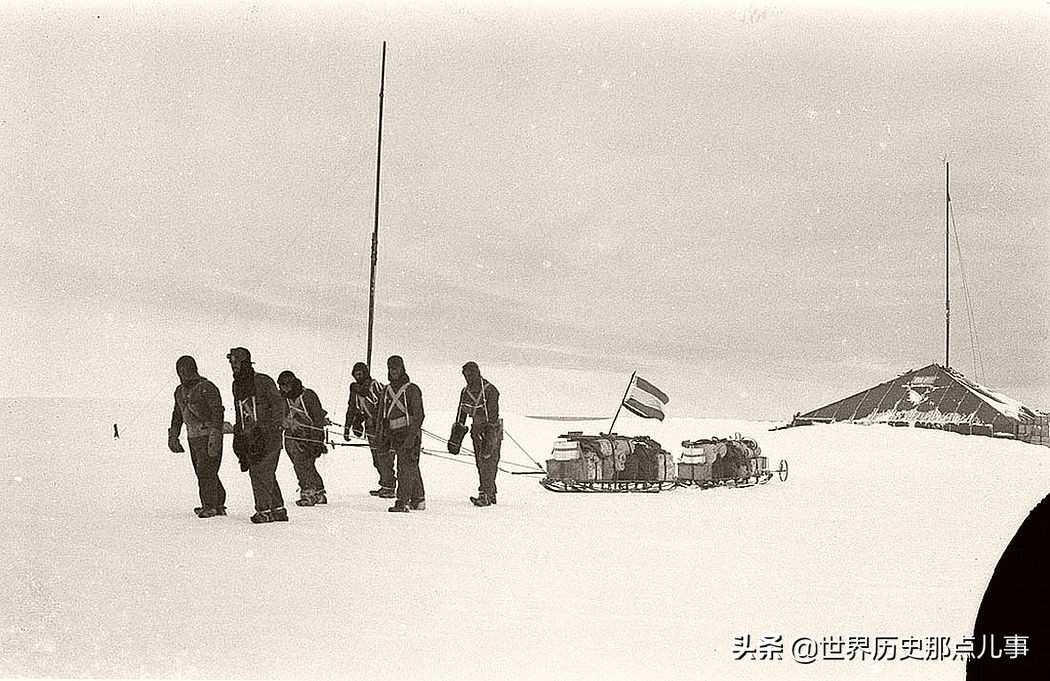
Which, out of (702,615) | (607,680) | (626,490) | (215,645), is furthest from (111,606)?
(626,490)

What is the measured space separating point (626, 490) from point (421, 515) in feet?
8.85

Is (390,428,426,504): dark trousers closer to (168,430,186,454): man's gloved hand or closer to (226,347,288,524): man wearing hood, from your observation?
(226,347,288,524): man wearing hood

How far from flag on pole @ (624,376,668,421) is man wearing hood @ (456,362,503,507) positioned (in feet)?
6.02

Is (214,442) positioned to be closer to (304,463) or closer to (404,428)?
(304,463)

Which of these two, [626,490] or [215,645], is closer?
[215,645]

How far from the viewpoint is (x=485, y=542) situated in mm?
6902

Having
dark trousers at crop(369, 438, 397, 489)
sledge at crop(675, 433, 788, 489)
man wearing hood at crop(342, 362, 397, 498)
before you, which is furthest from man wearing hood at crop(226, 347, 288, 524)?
sledge at crop(675, 433, 788, 489)

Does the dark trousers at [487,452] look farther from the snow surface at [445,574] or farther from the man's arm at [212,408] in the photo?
the man's arm at [212,408]

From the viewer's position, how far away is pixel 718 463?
1053cm

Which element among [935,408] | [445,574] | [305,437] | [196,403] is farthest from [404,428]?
[935,408]

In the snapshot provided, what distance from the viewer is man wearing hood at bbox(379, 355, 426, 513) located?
817 centimetres

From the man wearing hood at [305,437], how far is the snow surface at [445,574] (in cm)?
25

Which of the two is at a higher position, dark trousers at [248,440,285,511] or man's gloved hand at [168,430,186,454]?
man's gloved hand at [168,430,186,454]

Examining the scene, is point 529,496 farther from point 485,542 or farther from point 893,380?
point 893,380
